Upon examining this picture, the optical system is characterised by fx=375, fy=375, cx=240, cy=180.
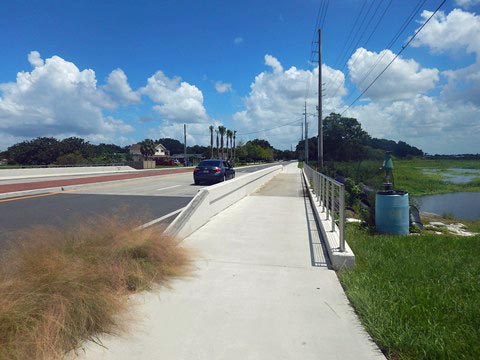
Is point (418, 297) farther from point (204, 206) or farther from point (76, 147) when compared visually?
point (76, 147)

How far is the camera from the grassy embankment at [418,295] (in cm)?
327

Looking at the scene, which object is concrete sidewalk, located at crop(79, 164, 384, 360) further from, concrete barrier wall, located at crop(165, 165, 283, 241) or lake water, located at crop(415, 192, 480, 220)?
lake water, located at crop(415, 192, 480, 220)

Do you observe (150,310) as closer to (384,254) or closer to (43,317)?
(43,317)

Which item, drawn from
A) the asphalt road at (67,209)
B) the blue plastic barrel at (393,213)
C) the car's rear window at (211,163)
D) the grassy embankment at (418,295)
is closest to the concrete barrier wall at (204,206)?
the asphalt road at (67,209)

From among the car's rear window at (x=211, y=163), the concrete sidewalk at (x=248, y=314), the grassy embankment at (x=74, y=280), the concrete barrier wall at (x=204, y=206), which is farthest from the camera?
the car's rear window at (x=211, y=163)

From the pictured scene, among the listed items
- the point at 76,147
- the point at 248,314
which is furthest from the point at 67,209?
the point at 76,147

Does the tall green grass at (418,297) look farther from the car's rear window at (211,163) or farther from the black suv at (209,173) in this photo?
the car's rear window at (211,163)

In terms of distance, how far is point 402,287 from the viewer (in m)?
4.69

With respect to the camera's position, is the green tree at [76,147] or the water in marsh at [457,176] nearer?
the water in marsh at [457,176]

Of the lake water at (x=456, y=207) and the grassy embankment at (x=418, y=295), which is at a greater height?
the grassy embankment at (x=418, y=295)

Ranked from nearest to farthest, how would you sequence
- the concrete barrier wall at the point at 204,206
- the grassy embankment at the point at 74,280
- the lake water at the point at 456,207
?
the grassy embankment at the point at 74,280, the concrete barrier wall at the point at 204,206, the lake water at the point at 456,207

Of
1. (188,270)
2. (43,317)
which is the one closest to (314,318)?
(188,270)

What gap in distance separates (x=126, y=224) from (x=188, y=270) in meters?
1.26

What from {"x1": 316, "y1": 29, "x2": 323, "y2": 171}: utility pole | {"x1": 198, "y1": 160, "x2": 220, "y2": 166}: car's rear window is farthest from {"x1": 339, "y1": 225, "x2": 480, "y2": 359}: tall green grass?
{"x1": 316, "y1": 29, "x2": 323, "y2": 171}: utility pole
